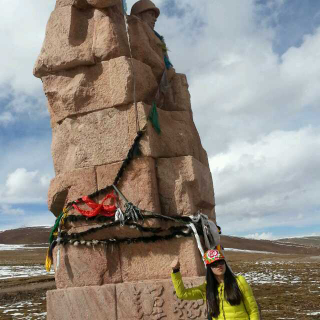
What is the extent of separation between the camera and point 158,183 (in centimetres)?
520

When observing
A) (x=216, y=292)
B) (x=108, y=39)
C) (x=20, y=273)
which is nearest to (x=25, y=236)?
(x=20, y=273)

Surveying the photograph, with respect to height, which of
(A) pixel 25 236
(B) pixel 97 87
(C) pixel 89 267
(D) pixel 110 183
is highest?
(A) pixel 25 236

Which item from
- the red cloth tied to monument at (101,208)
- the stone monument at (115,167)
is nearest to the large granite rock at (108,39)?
the stone monument at (115,167)

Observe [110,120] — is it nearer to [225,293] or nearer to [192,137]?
[192,137]

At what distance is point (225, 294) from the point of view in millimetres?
3035

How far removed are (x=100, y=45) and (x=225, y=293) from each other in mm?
3850

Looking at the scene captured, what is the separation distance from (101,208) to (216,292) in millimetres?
2300

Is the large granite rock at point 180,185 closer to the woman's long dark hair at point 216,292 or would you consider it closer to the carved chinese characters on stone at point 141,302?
the carved chinese characters on stone at point 141,302

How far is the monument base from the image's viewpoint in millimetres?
4551

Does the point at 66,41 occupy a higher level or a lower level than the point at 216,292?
higher

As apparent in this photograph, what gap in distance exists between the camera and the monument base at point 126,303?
4.55m

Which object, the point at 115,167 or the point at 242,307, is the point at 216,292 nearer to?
the point at 242,307

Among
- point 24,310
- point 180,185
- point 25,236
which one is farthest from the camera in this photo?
point 25,236

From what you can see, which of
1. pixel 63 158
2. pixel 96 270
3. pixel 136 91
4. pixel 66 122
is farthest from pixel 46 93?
pixel 96 270
